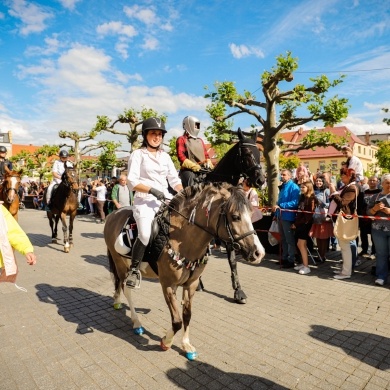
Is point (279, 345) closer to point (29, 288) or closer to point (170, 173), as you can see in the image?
point (170, 173)

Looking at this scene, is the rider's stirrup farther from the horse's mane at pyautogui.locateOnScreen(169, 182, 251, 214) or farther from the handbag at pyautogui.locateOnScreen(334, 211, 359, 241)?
the handbag at pyautogui.locateOnScreen(334, 211, 359, 241)

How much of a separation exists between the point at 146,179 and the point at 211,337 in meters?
2.34

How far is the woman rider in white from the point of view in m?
3.55

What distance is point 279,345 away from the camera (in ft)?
12.3

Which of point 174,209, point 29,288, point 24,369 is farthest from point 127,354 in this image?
point 29,288

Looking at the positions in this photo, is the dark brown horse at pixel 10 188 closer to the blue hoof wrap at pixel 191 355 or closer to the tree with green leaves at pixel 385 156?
the blue hoof wrap at pixel 191 355

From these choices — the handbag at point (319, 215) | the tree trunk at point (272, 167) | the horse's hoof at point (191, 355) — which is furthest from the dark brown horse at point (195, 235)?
the tree trunk at point (272, 167)

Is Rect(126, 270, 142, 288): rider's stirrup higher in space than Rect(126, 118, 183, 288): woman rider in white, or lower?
lower

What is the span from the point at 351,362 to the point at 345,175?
4693 millimetres

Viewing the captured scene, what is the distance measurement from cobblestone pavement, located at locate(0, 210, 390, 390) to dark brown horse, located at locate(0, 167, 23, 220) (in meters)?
3.48

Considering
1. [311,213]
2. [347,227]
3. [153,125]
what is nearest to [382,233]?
[347,227]

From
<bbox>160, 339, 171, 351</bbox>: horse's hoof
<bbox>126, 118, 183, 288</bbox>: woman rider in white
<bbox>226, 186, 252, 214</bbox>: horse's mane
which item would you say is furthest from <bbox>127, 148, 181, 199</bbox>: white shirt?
<bbox>160, 339, 171, 351</bbox>: horse's hoof

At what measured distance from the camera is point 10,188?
8938 millimetres

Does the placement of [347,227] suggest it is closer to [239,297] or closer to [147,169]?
[239,297]
